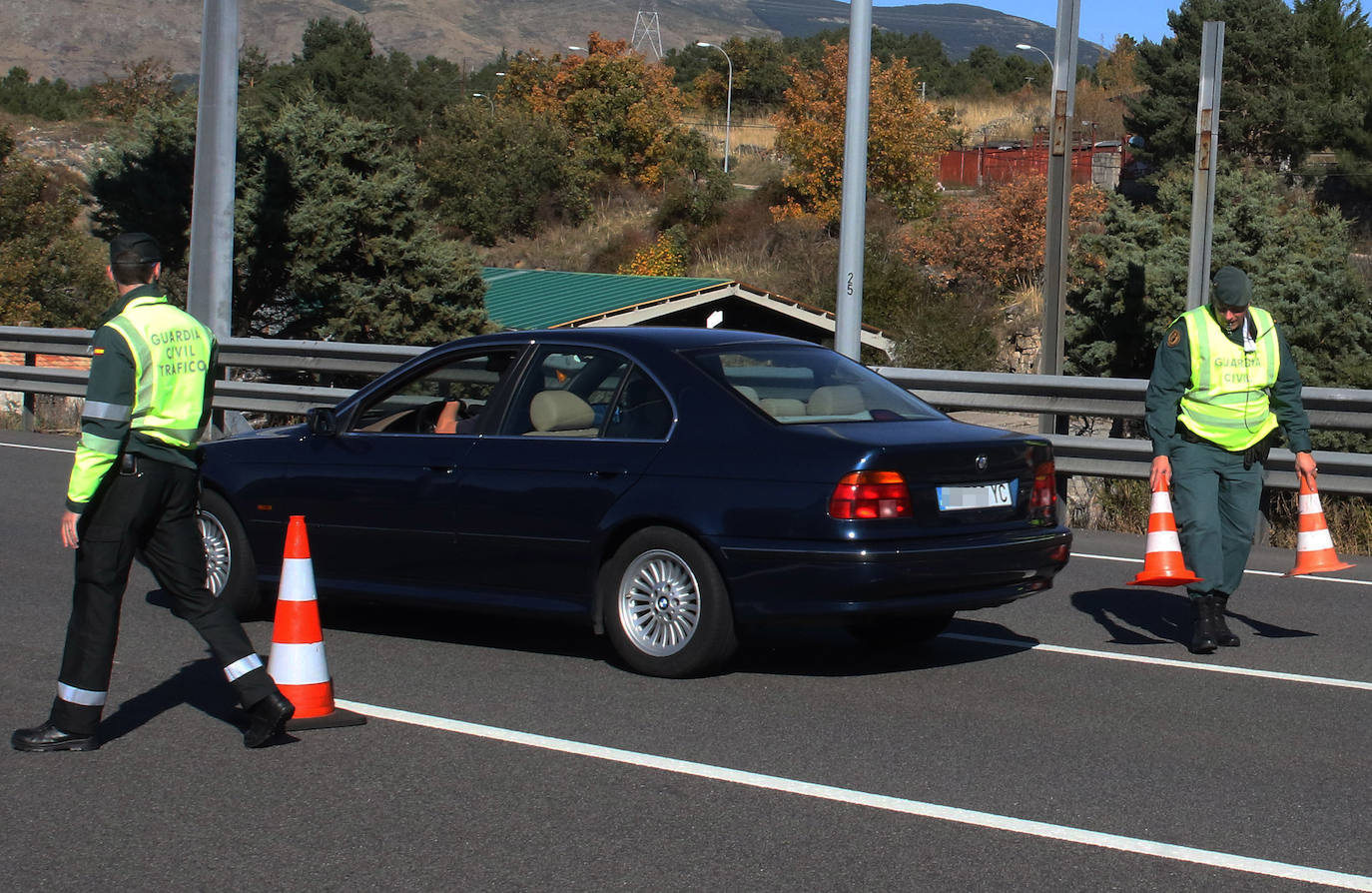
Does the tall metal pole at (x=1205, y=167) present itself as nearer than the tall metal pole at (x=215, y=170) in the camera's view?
Yes

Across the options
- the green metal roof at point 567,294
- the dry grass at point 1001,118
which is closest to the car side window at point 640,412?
the green metal roof at point 567,294

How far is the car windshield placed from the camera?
7156 millimetres

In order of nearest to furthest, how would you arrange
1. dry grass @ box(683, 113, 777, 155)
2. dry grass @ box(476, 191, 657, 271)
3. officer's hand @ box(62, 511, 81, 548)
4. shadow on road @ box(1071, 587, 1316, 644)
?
officer's hand @ box(62, 511, 81, 548)
shadow on road @ box(1071, 587, 1316, 644)
dry grass @ box(476, 191, 657, 271)
dry grass @ box(683, 113, 777, 155)

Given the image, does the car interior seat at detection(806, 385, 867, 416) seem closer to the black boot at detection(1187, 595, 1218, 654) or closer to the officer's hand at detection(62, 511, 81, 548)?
the black boot at detection(1187, 595, 1218, 654)

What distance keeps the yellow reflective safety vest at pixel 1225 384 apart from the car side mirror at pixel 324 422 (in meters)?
4.08

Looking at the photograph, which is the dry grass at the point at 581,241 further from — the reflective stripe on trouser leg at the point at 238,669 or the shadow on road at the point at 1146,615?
the reflective stripe on trouser leg at the point at 238,669

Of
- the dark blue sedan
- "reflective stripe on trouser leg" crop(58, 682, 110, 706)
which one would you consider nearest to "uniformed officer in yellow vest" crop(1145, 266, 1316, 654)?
the dark blue sedan

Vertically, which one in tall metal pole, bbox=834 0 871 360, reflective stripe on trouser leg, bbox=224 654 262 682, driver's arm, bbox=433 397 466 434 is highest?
tall metal pole, bbox=834 0 871 360

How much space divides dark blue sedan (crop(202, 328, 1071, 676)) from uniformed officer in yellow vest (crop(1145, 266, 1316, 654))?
2.76 ft

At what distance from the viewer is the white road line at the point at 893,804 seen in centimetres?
Answer: 470

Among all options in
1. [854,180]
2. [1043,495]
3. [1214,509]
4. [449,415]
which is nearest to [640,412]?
[449,415]

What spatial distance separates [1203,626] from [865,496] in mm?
2253

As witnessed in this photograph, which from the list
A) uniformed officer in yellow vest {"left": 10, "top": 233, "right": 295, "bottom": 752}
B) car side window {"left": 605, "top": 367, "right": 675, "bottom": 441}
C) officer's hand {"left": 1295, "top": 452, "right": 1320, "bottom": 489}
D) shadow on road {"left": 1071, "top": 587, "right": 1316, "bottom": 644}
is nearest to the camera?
uniformed officer in yellow vest {"left": 10, "top": 233, "right": 295, "bottom": 752}

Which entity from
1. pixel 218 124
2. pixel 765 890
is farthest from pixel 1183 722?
pixel 218 124
